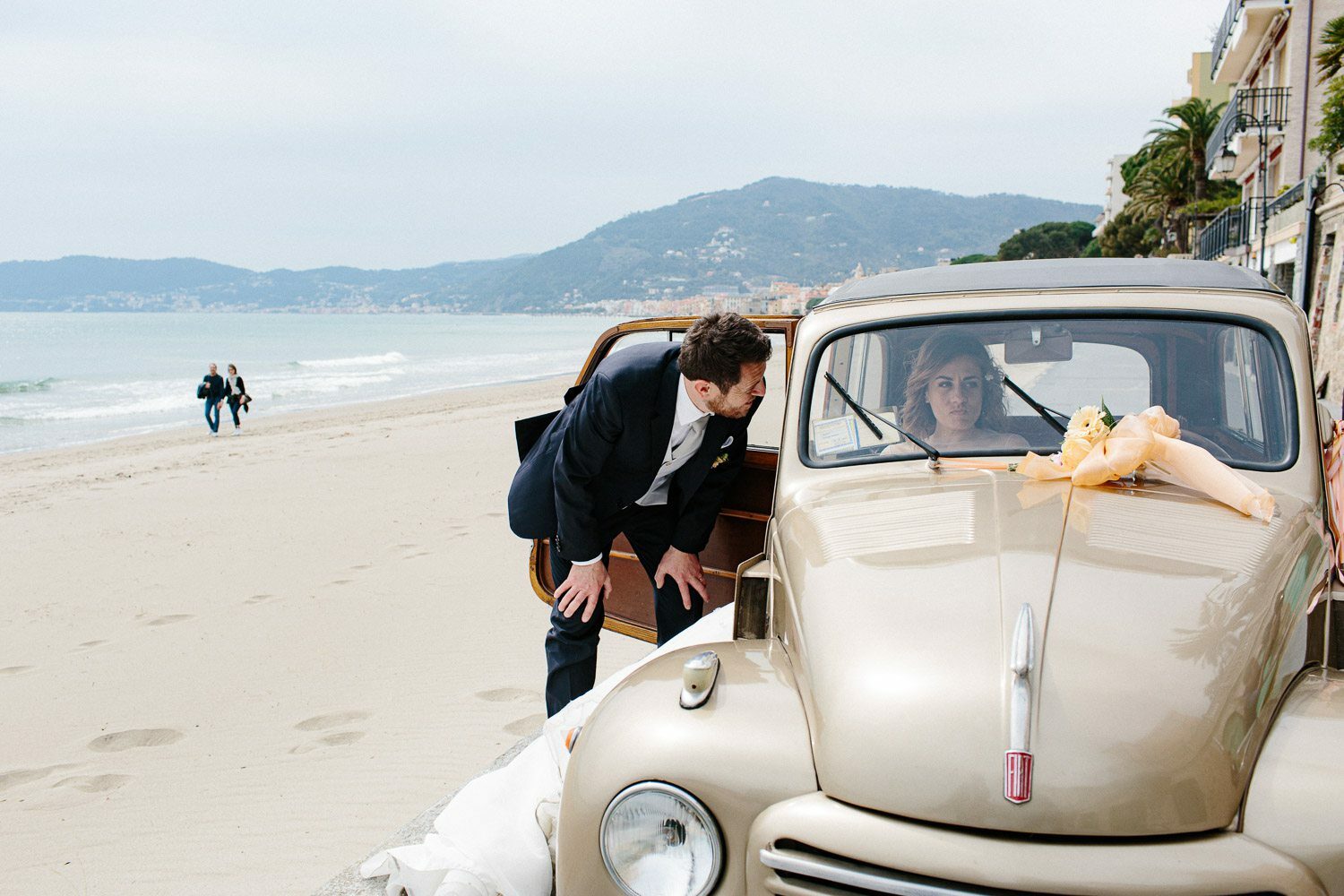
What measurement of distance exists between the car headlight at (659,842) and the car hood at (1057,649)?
0.25 m

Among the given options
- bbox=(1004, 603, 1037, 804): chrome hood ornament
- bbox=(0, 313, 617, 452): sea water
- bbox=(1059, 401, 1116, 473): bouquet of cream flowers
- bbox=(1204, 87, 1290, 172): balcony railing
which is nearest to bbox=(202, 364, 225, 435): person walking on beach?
bbox=(0, 313, 617, 452): sea water

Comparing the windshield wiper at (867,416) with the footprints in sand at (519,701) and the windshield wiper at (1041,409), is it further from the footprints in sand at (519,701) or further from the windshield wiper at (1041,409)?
the footprints in sand at (519,701)

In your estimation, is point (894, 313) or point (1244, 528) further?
point (894, 313)

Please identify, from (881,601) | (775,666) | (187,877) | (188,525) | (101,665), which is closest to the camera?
(881,601)

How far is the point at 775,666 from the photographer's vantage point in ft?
7.61

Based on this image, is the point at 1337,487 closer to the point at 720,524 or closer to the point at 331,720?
the point at 720,524

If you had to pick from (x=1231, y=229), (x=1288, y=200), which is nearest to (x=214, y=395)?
(x=1288, y=200)

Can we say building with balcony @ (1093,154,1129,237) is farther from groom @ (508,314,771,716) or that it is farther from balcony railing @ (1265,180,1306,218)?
groom @ (508,314,771,716)

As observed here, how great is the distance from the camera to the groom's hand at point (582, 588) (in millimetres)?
3754

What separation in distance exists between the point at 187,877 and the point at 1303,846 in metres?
3.54

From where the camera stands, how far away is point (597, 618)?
3.99 metres

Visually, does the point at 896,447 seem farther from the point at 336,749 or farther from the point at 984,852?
the point at 336,749

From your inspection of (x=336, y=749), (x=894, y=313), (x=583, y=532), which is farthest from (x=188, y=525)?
(x=894, y=313)

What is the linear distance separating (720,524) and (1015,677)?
8.33ft
